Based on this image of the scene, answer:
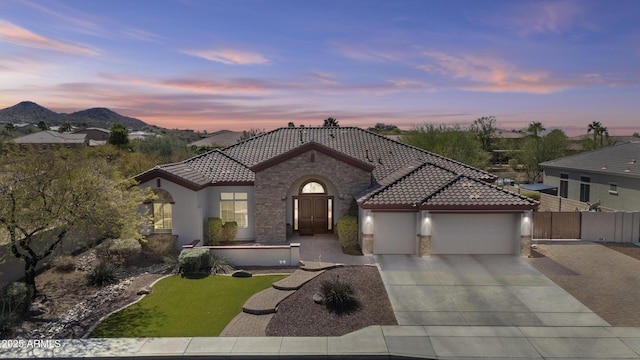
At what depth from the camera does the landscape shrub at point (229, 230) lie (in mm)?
21797

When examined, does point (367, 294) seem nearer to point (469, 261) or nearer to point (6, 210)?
point (469, 261)

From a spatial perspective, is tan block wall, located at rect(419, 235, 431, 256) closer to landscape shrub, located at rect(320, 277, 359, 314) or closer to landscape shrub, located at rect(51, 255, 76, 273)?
landscape shrub, located at rect(320, 277, 359, 314)

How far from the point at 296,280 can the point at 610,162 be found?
26.6 m

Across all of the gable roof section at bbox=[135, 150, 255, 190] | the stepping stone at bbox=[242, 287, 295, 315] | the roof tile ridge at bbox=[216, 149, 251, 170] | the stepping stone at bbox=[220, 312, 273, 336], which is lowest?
the stepping stone at bbox=[220, 312, 273, 336]

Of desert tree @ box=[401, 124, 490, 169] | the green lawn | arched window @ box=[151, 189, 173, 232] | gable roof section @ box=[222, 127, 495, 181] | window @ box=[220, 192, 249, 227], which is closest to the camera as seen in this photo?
the green lawn

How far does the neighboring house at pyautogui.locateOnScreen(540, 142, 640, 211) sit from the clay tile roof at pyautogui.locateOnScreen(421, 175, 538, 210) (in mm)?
11981

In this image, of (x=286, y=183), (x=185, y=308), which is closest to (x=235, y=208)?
(x=286, y=183)

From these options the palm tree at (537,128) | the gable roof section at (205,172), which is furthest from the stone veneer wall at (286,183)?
the palm tree at (537,128)

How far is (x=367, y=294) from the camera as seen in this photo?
14289mm

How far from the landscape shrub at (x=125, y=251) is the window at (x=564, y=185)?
32.7 metres

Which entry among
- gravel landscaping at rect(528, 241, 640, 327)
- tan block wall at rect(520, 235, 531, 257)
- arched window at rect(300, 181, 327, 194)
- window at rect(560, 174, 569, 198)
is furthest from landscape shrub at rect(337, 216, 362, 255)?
window at rect(560, 174, 569, 198)

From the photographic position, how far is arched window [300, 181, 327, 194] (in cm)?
2281

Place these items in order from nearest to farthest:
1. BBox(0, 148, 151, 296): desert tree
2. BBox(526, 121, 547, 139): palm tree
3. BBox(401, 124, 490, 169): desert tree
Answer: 1. BBox(0, 148, 151, 296): desert tree
2. BBox(401, 124, 490, 169): desert tree
3. BBox(526, 121, 547, 139): palm tree

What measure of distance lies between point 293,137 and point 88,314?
57.1 ft
